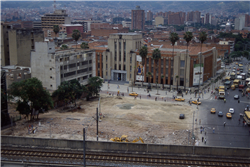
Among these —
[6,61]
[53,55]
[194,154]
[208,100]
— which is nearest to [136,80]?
[208,100]

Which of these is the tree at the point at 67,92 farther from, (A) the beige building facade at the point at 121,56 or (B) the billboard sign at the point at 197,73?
(B) the billboard sign at the point at 197,73

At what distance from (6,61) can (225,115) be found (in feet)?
235

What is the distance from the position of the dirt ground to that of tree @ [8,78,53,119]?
330 centimetres

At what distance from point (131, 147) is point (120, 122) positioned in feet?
64.2

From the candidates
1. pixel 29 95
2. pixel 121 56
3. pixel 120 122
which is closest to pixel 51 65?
pixel 29 95

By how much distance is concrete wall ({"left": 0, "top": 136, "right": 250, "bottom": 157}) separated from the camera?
139ft

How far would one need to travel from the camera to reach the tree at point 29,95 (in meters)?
58.5

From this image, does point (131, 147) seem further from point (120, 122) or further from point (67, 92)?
point (67, 92)

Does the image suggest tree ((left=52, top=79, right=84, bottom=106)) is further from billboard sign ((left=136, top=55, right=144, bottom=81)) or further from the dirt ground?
billboard sign ((left=136, top=55, right=144, bottom=81))

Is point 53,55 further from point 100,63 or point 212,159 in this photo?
point 212,159

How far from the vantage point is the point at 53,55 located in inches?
2963

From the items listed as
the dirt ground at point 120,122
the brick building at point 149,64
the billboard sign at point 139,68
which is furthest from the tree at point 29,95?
the billboard sign at point 139,68

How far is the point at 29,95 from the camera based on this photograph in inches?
2368

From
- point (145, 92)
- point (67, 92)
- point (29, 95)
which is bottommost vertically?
point (145, 92)
